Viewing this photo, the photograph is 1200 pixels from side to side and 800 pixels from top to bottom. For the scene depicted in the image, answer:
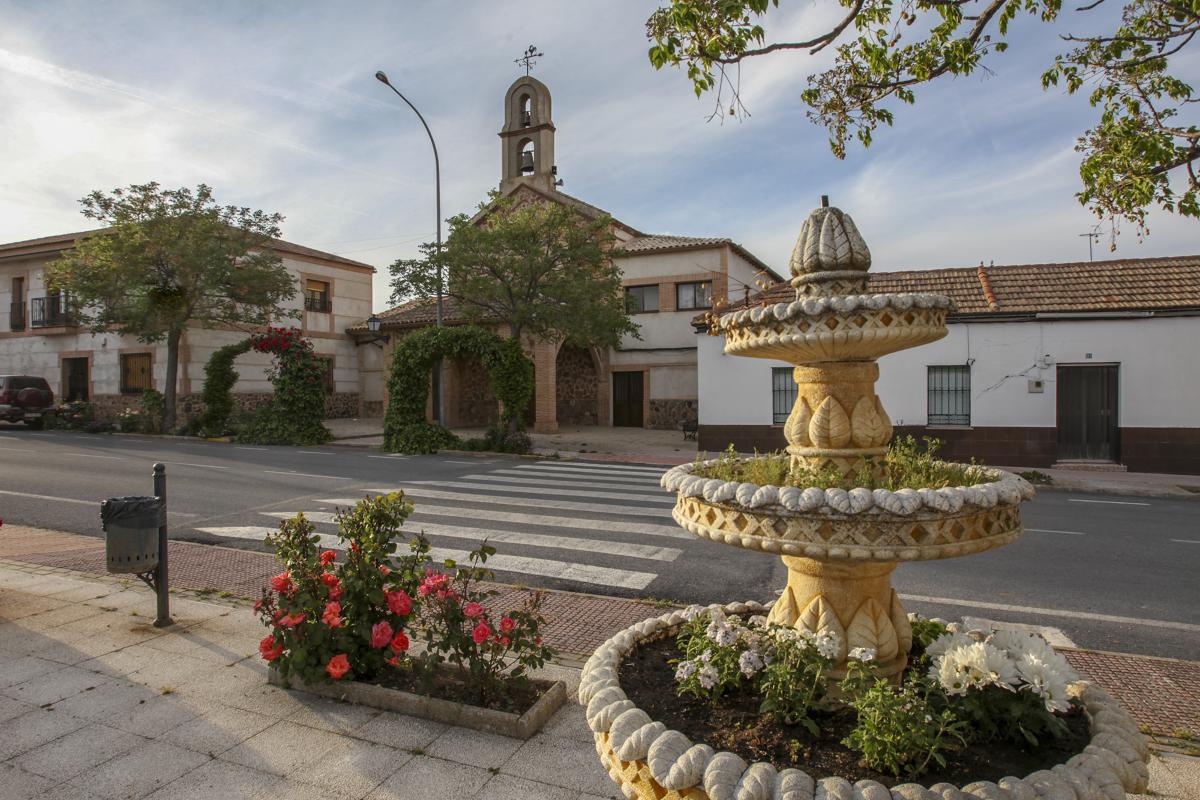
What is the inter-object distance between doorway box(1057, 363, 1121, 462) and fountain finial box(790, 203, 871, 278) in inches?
615

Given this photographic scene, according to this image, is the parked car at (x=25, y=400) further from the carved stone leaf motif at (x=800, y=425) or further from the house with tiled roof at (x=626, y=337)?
the carved stone leaf motif at (x=800, y=425)

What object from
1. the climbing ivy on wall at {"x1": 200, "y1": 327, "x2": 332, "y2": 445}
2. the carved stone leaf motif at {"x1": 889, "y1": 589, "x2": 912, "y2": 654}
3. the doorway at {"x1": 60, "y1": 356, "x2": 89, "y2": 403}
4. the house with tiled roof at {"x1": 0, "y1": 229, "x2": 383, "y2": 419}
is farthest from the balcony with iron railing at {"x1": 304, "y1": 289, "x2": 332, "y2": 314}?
the carved stone leaf motif at {"x1": 889, "y1": 589, "x2": 912, "y2": 654}

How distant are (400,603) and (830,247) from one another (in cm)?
278

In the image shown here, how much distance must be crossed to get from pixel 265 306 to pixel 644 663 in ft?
76.6

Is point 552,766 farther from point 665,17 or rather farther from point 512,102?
point 512,102

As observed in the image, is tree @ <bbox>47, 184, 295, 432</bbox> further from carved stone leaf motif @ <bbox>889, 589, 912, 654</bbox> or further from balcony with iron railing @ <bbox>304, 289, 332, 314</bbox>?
carved stone leaf motif @ <bbox>889, 589, 912, 654</bbox>

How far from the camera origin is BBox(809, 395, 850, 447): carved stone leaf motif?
2904 mm

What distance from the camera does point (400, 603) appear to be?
12.3 ft

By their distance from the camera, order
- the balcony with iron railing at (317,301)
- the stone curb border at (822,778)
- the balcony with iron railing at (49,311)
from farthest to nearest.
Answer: the balcony with iron railing at (317,301) < the balcony with iron railing at (49,311) < the stone curb border at (822,778)

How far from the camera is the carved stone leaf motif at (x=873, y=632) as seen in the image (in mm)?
2857

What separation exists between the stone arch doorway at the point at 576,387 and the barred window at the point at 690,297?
3.92m

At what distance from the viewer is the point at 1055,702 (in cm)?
244

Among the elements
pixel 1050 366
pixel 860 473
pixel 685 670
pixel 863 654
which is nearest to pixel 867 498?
pixel 860 473

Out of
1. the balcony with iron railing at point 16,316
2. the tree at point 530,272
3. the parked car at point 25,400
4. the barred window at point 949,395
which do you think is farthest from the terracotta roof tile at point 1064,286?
the balcony with iron railing at point 16,316
